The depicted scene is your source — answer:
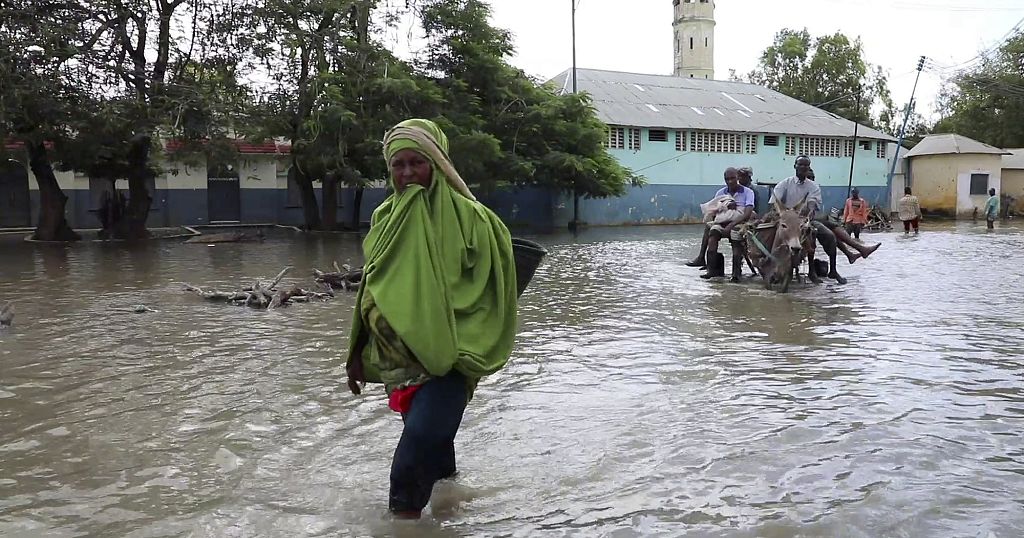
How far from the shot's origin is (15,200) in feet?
102

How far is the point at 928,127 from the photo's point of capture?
196 ft

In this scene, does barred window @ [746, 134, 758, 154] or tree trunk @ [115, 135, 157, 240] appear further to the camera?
barred window @ [746, 134, 758, 154]

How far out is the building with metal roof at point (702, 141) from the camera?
36188 mm

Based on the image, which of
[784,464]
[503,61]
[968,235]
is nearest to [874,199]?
[968,235]

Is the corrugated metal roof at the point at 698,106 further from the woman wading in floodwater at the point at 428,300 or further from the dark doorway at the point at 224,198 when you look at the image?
the woman wading in floodwater at the point at 428,300

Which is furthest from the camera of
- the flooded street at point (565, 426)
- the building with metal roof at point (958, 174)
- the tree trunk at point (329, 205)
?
the building with metal roof at point (958, 174)

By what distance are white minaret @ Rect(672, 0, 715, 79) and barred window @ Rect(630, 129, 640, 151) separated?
75.9ft

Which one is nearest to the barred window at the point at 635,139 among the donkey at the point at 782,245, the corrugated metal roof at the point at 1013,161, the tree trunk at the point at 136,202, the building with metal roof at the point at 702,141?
the building with metal roof at the point at 702,141

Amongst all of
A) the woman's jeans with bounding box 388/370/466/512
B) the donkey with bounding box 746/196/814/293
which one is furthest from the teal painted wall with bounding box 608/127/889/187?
the woman's jeans with bounding box 388/370/466/512

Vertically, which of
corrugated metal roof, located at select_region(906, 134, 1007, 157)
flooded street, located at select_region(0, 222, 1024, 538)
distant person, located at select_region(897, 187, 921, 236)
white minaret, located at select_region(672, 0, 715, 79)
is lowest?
flooded street, located at select_region(0, 222, 1024, 538)

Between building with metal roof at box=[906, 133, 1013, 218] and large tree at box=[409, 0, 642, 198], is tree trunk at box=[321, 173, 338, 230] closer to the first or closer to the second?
large tree at box=[409, 0, 642, 198]

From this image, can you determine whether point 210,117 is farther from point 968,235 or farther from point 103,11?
point 968,235

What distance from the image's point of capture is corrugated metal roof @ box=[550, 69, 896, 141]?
121ft

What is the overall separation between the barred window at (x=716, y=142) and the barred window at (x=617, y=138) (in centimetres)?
382
